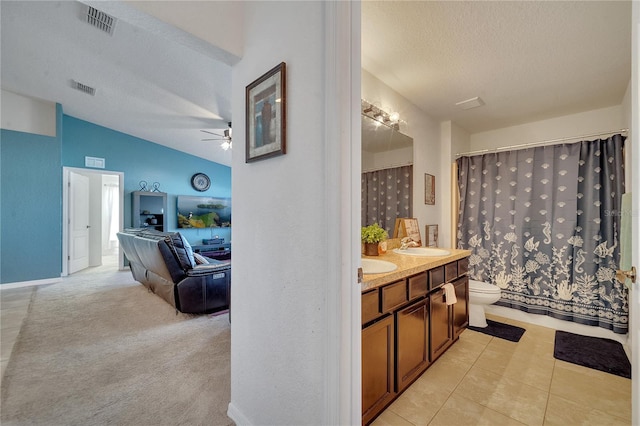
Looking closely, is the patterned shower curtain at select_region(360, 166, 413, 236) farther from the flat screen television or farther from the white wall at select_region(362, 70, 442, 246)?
the flat screen television

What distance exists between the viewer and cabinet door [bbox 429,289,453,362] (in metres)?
1.89

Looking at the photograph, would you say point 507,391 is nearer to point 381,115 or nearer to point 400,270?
point 400,270

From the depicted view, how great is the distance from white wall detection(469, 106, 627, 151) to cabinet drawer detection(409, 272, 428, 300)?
8.69 feet

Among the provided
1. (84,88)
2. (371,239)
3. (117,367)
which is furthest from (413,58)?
(84,88)

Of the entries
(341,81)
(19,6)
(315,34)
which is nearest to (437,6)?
(315,34)

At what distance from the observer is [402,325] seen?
1584mm

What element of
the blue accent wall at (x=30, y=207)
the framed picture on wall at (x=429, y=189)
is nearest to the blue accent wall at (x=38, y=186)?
the blue accent wall at (x=30, y=207)

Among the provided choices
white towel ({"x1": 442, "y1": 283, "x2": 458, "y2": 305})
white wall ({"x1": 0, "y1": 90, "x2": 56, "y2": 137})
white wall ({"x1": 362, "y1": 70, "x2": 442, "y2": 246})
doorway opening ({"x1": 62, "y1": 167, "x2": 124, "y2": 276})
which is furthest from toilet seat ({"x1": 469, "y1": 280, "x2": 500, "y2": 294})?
white wall ({"x1": 0, "y1": 90, "x2": 56, "y2": 137})

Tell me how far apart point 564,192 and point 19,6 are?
17.8 ft

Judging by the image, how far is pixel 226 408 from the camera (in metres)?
1.57

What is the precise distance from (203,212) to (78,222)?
2319 millimetres

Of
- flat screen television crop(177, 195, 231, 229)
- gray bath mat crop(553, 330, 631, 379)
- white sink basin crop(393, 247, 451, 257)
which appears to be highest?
flat screen television crop(177, 195, 231, 229)

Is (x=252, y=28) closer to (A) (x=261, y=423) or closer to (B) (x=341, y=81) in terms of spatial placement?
(B) (x=341, y=81)

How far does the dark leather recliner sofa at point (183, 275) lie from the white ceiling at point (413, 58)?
191 centimetres
